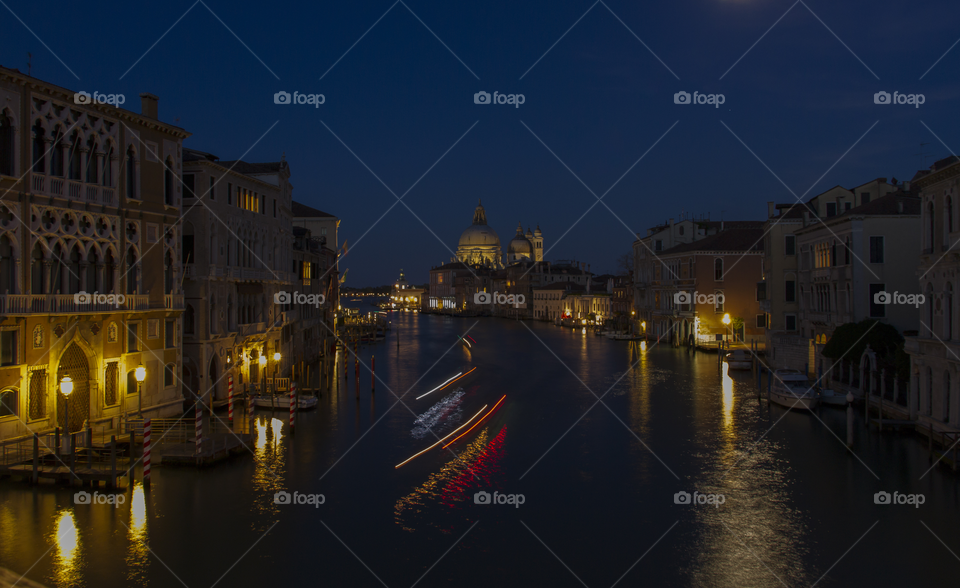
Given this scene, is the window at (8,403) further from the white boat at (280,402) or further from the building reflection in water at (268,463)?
the white boat at (280,402)

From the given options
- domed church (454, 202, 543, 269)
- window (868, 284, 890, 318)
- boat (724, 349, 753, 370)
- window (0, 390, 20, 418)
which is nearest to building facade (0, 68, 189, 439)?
window (0, 390, 20, 418)

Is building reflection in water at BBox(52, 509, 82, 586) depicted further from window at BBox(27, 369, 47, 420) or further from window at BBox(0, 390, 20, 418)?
window at BBox(27, 369, 47, 420)

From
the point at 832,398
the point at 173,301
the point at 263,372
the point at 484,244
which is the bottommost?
the point at 832,398

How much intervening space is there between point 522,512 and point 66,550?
682cm

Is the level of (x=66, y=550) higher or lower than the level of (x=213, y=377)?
lower

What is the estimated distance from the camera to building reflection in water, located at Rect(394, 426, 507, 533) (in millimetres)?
11453

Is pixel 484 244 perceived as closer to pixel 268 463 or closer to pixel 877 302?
pixel 877 302

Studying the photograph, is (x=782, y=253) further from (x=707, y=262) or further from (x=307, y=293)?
(x=307, y=293)

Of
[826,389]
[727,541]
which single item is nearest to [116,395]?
[727,541]

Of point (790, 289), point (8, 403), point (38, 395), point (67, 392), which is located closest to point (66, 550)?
point (67, 392)

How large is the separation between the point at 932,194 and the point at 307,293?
24815mm

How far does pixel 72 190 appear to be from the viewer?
14188 mm

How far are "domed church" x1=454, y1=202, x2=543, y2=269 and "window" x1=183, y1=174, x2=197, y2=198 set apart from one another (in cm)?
12251

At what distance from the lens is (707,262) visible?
4366 centimetres
